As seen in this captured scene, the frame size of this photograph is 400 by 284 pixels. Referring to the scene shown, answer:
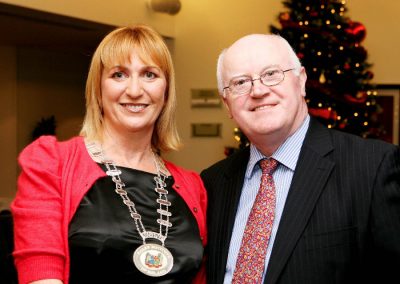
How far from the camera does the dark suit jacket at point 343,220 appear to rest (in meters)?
1.74

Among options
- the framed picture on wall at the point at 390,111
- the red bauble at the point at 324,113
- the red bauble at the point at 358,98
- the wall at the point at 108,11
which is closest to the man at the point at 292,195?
the red bauble at the point at 324,113

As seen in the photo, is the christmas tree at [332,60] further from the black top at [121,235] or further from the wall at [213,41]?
the black top at [121,235]

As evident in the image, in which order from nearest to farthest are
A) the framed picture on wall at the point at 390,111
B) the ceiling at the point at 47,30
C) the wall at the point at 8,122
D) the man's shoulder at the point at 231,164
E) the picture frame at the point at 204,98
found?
1. the man's shoulder at the point at 231,164
2. the ceiling at the point at 47,30
3. the framed picture on wall at the point at 390,111
4. the picture frame at the point at 204,98
5. the wall at the point at 8,122

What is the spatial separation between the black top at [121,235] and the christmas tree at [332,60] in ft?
11.6

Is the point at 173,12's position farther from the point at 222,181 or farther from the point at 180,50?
the point at 222,181

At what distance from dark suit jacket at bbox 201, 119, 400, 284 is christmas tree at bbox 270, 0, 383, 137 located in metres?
3.47

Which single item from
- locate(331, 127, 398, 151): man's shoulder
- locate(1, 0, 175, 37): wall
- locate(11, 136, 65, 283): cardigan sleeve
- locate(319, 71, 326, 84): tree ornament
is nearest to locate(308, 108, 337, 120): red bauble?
locate(319, 71, 326, 84): tree ornament

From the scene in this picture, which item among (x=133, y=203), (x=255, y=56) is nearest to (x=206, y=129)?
(x=255, y=56)

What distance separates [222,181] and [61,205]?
77 centimetres

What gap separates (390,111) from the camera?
6531mm

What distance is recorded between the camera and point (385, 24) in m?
6.41

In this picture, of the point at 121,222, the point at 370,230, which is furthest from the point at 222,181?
the point at 370,230

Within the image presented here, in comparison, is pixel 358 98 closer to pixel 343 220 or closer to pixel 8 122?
pixel 343 220

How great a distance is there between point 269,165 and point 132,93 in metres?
0.59
